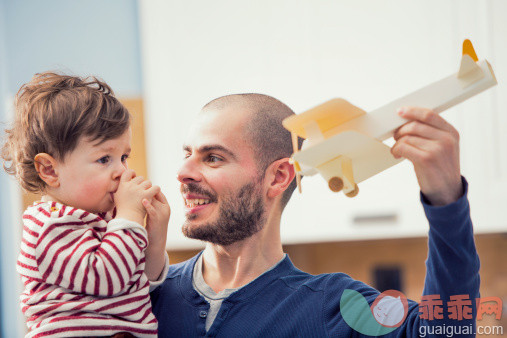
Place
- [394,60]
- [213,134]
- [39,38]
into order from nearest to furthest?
1. [213,134]
2. [394,60]
3. [39,38]

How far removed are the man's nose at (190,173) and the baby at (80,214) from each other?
0.11 m

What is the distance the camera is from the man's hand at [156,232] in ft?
3.40

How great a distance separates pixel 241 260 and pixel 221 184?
0.16 m

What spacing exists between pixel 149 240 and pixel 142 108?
51.4 inches

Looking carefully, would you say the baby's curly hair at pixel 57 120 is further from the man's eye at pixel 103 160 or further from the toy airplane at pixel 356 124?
the toy airplane at pixel 356 124

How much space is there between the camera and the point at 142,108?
7.47ft

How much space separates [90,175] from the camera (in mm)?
968

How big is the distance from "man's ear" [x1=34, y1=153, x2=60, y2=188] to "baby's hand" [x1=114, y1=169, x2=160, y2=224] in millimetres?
106

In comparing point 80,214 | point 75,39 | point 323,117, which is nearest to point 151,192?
point 80,214

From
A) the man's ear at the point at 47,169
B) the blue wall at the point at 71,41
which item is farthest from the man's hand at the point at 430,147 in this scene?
the blue wall at the point at 71,41

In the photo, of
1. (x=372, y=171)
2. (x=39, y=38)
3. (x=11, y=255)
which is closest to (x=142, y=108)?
(x=39, y=38)

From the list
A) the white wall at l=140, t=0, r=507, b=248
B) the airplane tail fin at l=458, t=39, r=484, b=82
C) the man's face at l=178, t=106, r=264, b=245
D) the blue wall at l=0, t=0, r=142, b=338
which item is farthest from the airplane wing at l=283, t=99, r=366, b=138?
the blue wall at l=0, t=0, r=142, b=338

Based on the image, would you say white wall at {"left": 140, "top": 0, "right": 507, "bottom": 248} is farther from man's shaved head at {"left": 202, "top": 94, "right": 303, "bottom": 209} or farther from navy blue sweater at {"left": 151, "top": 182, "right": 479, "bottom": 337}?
navy blue sweater at {"left": 151, "top": 182, "right": 479, "bottom": 337}

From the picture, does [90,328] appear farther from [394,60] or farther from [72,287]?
[394,60]
